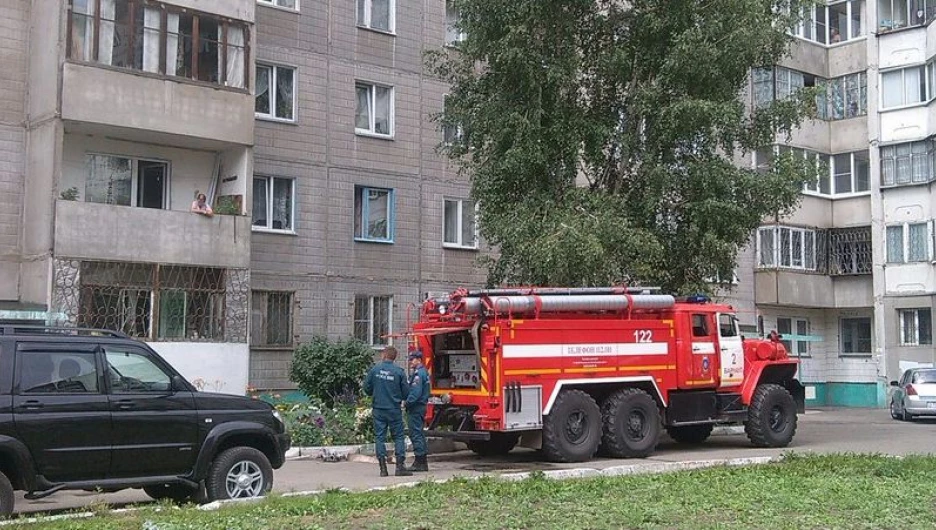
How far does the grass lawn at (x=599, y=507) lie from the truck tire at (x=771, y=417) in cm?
624

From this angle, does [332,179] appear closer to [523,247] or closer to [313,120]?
[313,120]

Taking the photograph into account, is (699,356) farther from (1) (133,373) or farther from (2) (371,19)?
(2) (371,19)

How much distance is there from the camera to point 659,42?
20891mm

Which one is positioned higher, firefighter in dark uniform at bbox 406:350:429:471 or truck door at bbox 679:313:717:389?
truck door at bbox 679:313:717:389

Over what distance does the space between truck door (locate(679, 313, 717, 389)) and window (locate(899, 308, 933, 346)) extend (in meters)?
20.1

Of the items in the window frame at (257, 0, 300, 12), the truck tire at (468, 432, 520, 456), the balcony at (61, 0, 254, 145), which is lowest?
the truck tire at (468, 432, 520, 456)

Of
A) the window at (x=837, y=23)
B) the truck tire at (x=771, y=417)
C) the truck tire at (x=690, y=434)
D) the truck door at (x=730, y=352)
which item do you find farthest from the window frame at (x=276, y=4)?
the window at (x=837, y=23)

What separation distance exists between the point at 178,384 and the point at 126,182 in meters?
14.1

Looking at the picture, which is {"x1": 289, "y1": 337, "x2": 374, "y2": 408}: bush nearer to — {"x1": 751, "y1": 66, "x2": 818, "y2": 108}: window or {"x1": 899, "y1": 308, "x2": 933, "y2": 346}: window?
{"x1": 751, "y1": 66, "x2": 818, "y2": 108}: window

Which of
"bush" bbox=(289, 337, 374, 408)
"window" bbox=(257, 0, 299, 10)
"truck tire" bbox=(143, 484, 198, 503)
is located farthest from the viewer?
"window" bbox=(257, 0, 299, 10)

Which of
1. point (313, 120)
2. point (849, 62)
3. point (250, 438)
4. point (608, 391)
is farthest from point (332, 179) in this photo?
point (849, 62)

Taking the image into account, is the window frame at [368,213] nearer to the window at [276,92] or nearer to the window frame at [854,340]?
the window at [276,92]

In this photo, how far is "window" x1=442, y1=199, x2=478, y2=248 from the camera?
99.7ft

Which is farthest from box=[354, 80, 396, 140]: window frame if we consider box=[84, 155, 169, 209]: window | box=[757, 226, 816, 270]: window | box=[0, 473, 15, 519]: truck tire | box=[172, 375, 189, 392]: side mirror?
box=[0, 473, 15, 519]: truck tire
